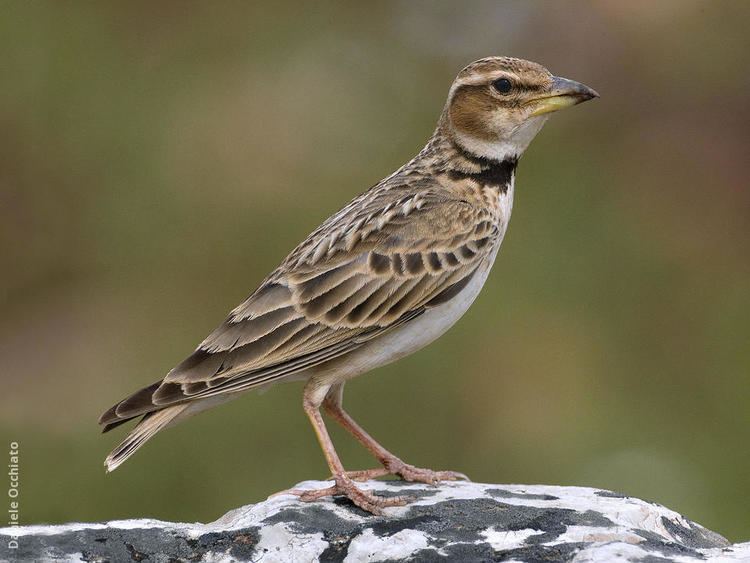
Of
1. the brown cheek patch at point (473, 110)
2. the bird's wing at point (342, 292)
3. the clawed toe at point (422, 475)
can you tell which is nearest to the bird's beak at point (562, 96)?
the brown cheek patch at point (473, 110)

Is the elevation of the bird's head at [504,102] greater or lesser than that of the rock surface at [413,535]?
greater

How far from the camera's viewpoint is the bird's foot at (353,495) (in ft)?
24.6

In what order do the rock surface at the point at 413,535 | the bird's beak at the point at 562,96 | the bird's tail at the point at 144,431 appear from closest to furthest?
the rock surface at the point at 413,535
the bird's tail at the point at 144,431
the bird's beak at the point at 562,96

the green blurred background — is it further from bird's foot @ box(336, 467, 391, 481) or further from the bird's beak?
the bird's beak

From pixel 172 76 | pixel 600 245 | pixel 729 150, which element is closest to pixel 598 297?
pixel 600 245

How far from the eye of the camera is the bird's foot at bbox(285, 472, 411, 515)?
24.6ft

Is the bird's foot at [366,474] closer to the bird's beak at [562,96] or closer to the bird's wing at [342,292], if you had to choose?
the bird's wing at [342,292]

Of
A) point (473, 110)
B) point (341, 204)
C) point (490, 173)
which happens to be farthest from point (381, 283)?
Result: point (341, 204)

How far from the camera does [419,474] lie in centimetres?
831

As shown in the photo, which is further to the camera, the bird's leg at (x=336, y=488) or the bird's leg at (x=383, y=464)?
the bird's leg at (x=383, y=464)

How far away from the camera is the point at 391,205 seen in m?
8.55

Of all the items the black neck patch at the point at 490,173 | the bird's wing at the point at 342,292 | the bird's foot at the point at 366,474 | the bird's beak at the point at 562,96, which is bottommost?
the bird's foot at the point at 366,474

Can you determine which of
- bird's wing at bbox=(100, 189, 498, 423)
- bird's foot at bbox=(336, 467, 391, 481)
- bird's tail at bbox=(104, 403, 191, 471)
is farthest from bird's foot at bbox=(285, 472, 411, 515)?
bird's tail at bbox=(104, 403, 191, 471)

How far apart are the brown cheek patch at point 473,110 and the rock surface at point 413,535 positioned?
245 cm
